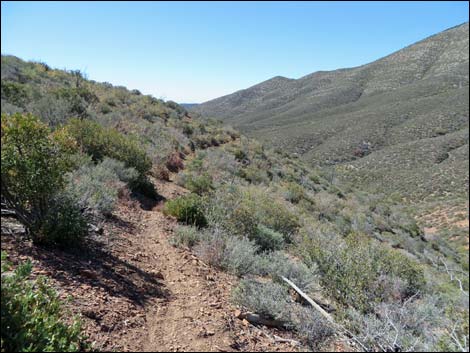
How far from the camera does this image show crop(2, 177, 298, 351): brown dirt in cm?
328

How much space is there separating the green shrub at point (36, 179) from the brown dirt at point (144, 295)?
266 millimetres

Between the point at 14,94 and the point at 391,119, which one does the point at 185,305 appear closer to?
the point at 14,94

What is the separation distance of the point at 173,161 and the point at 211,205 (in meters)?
4.71

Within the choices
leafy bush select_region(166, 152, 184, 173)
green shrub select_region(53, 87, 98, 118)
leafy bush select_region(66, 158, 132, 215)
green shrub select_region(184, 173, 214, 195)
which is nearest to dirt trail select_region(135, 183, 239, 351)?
leafy bush select_region(66, 158, 132, 215)

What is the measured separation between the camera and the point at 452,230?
22266 millimetres

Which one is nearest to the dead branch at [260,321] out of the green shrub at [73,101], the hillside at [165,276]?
the hillside at [165,276]

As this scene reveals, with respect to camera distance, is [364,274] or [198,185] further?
[198,185]

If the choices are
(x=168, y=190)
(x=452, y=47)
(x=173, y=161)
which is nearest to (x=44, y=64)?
(x=173, y=161)

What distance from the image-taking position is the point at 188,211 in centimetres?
696

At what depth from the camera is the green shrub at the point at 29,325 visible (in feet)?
7.64

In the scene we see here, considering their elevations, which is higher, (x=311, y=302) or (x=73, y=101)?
(x=73, y=101)

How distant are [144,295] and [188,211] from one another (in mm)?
2965

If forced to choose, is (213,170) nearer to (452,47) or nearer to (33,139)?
(33,139)

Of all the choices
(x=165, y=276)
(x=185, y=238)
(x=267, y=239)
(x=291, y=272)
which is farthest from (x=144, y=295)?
(x=267, y=239)
